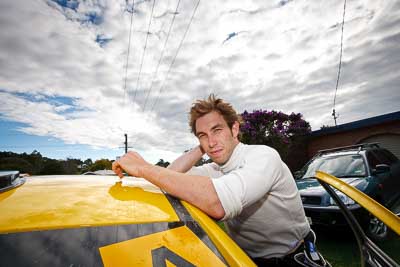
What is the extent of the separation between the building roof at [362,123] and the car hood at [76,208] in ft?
50.5

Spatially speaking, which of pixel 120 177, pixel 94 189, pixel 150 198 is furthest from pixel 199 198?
pixel 120 177

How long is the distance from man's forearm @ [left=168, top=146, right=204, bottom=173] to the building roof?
47.1 ft

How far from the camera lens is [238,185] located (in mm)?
1140

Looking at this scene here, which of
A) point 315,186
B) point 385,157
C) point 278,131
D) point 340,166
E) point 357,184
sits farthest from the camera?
point 278,131

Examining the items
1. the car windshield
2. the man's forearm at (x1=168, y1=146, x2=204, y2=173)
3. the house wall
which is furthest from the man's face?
the house wall

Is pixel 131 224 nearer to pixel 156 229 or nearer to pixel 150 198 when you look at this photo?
pixel 156 229

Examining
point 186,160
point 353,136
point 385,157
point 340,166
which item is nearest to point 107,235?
point 186,160

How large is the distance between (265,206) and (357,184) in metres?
4.10

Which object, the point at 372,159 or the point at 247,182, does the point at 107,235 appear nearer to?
the point at 247,182

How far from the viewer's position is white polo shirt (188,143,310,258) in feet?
3.99

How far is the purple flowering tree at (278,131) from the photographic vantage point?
1431 cm

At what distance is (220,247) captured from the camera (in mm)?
800

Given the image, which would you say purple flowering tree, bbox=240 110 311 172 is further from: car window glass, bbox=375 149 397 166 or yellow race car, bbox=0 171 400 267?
yellow race car, bbox=0 171 400 267

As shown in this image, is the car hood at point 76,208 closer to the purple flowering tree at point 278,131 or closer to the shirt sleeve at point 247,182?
Result: the shirt sleeve at point 247,182
